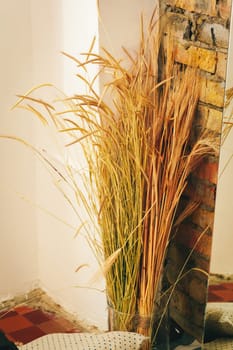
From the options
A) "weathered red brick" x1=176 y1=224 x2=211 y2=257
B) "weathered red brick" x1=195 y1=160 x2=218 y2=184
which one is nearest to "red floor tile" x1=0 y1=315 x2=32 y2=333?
"weathered red brick" x1=176 y1=224 x2=211 y2=257

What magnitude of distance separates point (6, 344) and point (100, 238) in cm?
47

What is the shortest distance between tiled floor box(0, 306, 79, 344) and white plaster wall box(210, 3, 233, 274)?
768 mm

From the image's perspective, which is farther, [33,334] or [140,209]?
[33,334]

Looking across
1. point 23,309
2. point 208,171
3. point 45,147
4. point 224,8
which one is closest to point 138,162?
point 208,171

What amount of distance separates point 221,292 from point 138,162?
48 cm

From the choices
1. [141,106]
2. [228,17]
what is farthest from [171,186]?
[228,17]

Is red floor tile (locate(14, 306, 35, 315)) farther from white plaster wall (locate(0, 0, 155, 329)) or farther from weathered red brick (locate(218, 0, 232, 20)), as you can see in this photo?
weathered red brick (locate(218, 0, 232, 20))

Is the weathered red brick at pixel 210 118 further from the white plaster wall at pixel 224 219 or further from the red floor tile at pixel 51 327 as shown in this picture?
the red floor tile at pixel 51 327

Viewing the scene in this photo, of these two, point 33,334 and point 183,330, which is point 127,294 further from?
point 33,334

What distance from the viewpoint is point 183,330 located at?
228 centimetres

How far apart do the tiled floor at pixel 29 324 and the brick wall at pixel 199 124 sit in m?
0.46

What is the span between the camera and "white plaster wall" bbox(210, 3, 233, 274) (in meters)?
1.84

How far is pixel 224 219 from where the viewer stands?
1886mm

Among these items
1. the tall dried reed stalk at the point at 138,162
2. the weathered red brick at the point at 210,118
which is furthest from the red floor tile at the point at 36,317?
the weathered red brick at the point at 210,118
